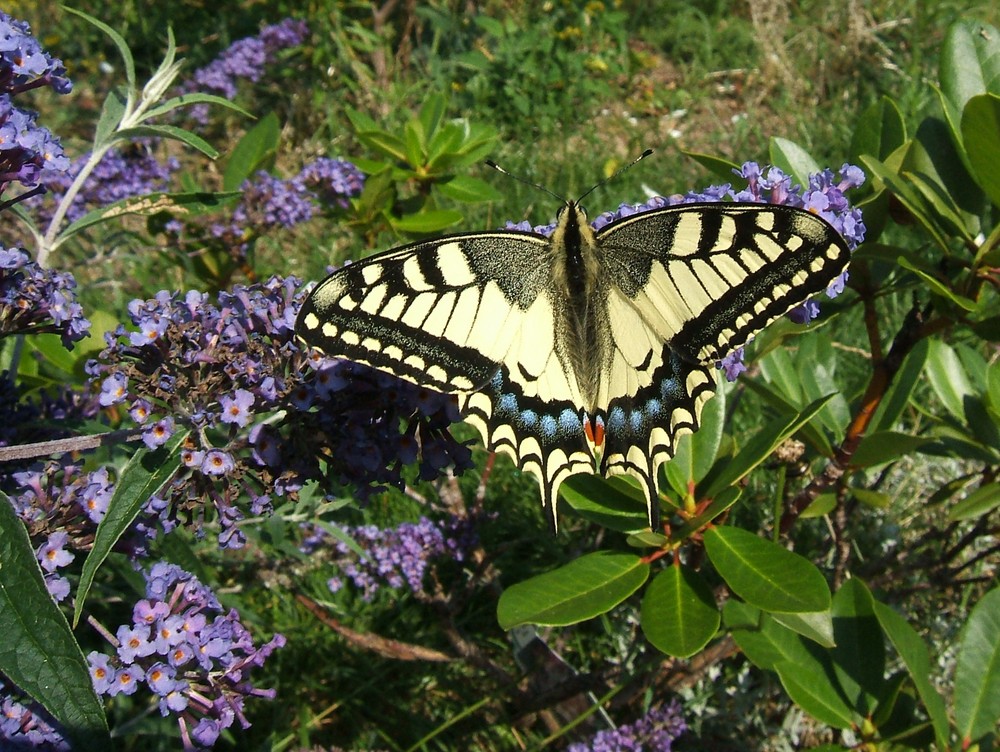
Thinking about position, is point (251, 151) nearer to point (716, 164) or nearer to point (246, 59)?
point (716, 164)

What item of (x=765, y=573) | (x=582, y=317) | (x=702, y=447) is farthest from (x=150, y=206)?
(x=765, y=573)

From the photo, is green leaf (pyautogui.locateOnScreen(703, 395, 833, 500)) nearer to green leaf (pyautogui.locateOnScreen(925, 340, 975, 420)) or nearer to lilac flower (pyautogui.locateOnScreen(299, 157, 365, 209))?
green leaf (pyautogui.locateOnScreen(925, 340, 975, 420))

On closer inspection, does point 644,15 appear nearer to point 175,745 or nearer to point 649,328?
point 649,328

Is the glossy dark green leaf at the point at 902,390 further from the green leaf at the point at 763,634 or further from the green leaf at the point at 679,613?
the green leaf at the point at 679,613

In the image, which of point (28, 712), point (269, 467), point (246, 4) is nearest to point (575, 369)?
point (269, 467)

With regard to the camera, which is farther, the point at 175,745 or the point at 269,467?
the point at 175,745

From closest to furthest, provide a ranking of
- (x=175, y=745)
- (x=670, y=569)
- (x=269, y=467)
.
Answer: (x=269, y=467) → (x=670, y=569) → (x=175, y=745)
